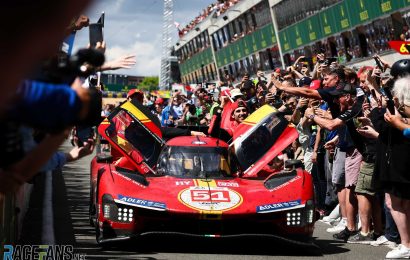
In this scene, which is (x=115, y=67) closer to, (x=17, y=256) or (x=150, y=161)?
(x=17, y=256)

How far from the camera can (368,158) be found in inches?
420

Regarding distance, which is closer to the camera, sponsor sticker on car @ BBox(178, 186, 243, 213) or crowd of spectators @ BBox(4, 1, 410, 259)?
crowd of spectators @ BBox(4, 1, 410, 259)

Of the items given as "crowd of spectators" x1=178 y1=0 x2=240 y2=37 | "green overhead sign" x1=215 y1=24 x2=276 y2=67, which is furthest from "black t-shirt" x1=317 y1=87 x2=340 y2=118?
"crowd of spectators" x1=178 y1=0 x2=240 y2=37

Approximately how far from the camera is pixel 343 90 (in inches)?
424

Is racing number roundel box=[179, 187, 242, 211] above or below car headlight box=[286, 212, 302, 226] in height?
above

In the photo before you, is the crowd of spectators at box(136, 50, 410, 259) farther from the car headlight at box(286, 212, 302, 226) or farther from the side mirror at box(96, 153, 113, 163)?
the side mirror at box(96, 153, 113, 163)

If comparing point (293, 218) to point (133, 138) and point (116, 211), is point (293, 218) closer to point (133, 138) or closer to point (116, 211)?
point (116, 211)

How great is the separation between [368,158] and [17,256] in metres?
4.63

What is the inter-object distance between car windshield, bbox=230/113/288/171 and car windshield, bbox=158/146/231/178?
42 centimetres

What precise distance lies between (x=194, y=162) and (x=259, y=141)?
3.51 feet

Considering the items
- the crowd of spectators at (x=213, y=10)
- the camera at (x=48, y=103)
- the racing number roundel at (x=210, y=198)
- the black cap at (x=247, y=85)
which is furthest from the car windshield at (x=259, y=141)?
the crowd of spectators at (x=213, y=10)

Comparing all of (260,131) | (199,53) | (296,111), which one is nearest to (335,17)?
(296,111)

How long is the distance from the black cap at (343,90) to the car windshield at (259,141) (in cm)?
78

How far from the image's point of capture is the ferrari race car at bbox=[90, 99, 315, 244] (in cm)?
916
